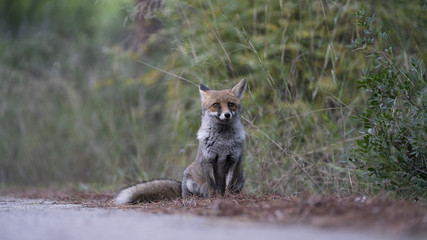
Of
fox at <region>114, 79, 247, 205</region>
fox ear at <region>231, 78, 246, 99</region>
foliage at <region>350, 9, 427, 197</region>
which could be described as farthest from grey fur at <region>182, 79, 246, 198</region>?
foliage at <region>350, 9, 427, 197</region>

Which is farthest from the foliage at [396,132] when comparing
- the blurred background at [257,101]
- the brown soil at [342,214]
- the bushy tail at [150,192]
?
the bushy tail at [150,192]

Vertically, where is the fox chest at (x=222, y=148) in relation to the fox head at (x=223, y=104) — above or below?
below

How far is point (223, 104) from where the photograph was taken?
18.6 feet

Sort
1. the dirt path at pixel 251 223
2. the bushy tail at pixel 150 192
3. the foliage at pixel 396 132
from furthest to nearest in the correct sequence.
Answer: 1. the bushy tail at pixel 150 192
2. the foliage at pixel 396 132
3. the dirt path at pixel 251 223

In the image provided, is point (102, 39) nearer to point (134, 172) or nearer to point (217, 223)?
point (134, 172)

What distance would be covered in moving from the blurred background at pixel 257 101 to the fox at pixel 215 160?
413mm

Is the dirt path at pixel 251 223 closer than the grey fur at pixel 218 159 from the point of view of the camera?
Yes

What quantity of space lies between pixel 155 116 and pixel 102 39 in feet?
40.5

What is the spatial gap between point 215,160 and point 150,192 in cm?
90

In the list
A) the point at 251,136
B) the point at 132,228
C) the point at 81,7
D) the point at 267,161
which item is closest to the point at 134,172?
the point at 251,136

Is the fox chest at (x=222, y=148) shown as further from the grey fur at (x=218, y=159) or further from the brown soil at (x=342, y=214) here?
the brown soil at (x=342, y=214)

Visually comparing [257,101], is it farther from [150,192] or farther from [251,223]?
[251,223]

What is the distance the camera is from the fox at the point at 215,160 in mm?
5578

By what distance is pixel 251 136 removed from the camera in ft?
23.0
